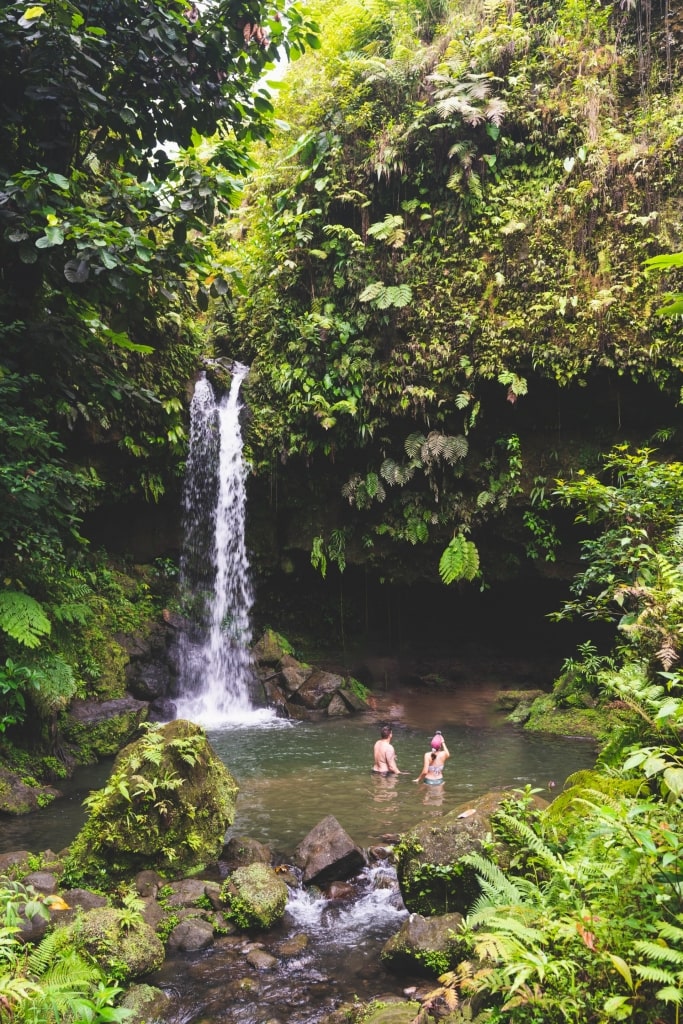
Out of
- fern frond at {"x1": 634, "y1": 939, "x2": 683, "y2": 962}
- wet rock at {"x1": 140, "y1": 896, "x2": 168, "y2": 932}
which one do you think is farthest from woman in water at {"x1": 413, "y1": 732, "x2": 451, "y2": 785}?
fern frond at {"x1": 634, "y1": 939, "x2": 683, "y2": 962}

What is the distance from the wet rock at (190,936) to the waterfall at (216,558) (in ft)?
24.9

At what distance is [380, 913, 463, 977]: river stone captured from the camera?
3.95 metres

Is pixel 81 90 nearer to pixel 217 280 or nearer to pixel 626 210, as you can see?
pixel 217 280

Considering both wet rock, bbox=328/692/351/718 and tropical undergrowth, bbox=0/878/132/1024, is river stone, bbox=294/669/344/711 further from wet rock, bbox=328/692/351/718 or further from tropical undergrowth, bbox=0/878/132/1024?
tropical undergrowth, bbox=0/878/132/1024

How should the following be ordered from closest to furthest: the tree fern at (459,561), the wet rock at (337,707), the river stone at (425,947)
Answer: the river stone at (425,947), the tree fern at (459,561), the wet rock at (337,707)

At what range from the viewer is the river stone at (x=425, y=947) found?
3949 millimetres

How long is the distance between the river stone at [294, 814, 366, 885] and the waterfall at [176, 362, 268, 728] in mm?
6593

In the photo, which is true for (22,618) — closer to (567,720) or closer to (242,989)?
(242,989)

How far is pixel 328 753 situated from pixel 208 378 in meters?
7.90

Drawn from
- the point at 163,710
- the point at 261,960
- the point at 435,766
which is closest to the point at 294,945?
the point at 261,960

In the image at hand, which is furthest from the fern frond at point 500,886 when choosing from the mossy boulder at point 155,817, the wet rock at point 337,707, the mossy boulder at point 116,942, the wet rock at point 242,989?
the wet rock at point 337,707

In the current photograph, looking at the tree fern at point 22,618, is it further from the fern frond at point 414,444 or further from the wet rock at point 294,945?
the fern frond at point 414,444

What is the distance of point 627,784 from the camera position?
11.1 feet

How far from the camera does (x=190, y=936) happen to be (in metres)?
4.43
